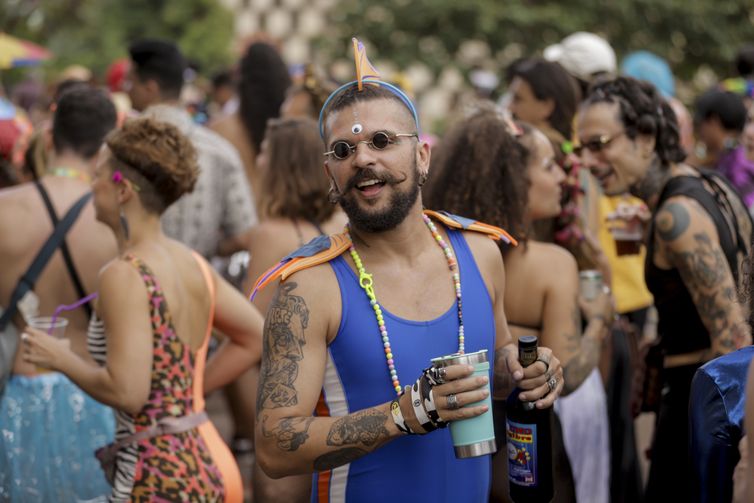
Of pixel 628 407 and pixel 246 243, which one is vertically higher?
pixel 246 243

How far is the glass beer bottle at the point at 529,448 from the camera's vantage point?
2.96m

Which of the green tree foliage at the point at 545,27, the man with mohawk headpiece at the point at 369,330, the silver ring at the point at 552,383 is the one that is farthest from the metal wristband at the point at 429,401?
the green tree foliage at the point at 545,27

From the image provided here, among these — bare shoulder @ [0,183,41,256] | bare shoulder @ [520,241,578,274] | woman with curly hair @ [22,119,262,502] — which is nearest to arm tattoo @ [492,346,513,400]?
bare shoulder @ [520,241,578,274]

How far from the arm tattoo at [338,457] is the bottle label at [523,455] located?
1.64ft

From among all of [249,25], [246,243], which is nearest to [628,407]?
[246,243]

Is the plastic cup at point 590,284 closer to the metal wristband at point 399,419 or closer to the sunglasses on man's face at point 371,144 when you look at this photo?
the sunglasses on man's face at point 371,144

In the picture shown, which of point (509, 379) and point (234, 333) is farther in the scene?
point (234, 333)

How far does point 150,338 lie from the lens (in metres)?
3.77

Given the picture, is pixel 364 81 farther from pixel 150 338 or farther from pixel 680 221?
pixel 680 221

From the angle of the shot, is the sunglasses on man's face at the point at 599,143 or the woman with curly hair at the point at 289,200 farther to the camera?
the woman with curly hair at the point at 289,200

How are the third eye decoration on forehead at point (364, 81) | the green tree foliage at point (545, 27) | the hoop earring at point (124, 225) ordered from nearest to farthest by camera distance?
the third eye decoration on forehead at point (364, 81) → the hoop earring at point (124, 225) → the green tree foliage at point (545, 27)

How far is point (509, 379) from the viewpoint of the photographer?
322 cm

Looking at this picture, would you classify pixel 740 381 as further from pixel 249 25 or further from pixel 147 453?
pixel 249 25

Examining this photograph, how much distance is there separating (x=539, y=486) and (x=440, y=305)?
0.59 m
